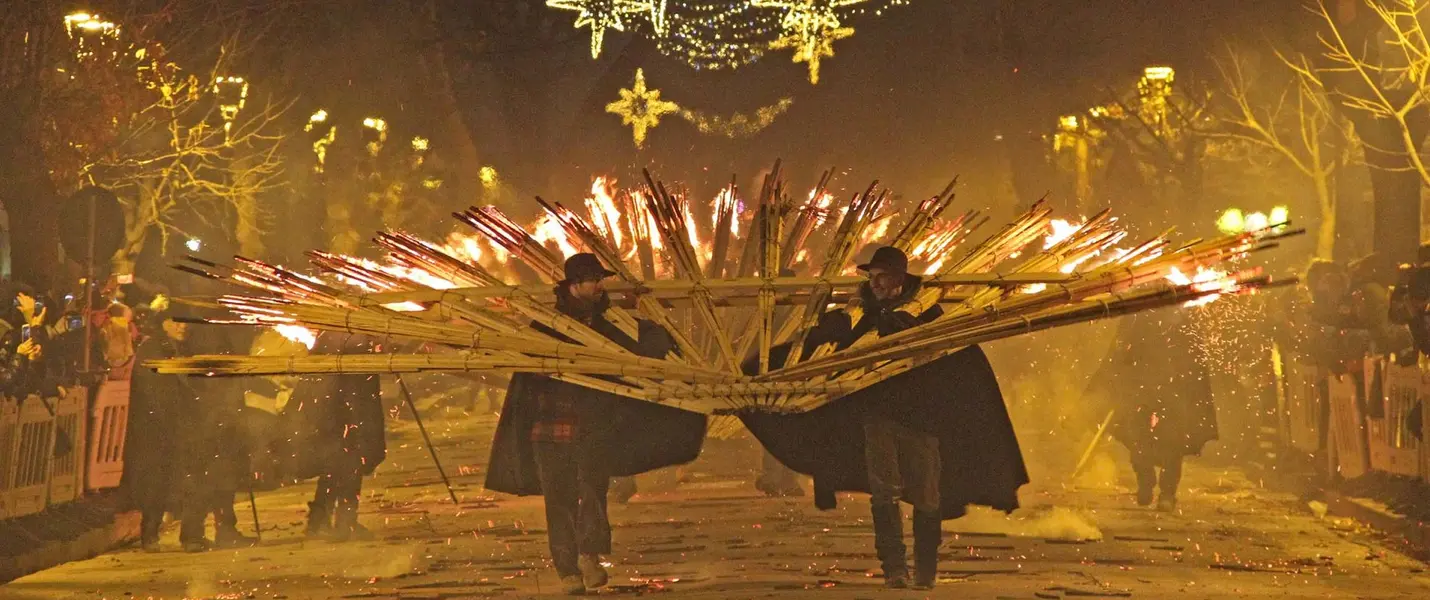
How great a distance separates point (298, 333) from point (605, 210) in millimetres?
2344

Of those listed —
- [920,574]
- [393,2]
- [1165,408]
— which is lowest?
[920,574]

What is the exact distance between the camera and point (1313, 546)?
1205cm

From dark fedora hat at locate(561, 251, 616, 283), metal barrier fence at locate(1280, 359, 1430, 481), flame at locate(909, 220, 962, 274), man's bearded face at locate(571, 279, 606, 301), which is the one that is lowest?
metal barrier fence at locate(1280, 359, 1430, 481)

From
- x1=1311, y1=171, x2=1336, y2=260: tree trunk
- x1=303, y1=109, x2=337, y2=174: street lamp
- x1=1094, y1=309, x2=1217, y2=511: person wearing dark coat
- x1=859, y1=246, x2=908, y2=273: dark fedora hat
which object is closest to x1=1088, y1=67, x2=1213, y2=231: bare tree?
x1=1311, y1=171, x2=1336, y2=260: tree trunk

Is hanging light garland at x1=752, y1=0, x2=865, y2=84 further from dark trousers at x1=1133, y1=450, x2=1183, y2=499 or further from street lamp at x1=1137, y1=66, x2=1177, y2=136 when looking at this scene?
dark trousers at x1=1133, y1=450, x2=1183, y2=499

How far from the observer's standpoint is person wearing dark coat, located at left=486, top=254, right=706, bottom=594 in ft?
32.6

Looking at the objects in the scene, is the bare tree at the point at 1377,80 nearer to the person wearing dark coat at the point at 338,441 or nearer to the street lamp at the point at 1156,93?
the street lamp at the point at 1156,93

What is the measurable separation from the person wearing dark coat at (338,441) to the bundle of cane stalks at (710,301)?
259 cm

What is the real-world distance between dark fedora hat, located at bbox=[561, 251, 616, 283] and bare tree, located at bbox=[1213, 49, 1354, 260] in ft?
81.4

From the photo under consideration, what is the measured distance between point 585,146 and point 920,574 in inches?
1199

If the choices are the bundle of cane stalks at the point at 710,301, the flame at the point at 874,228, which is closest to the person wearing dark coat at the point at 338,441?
the bundle of cane stalks at the point at 710,301

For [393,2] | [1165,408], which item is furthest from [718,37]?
[1165,408]

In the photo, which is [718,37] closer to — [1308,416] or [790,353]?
[1308,416]

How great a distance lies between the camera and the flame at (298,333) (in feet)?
31.7
